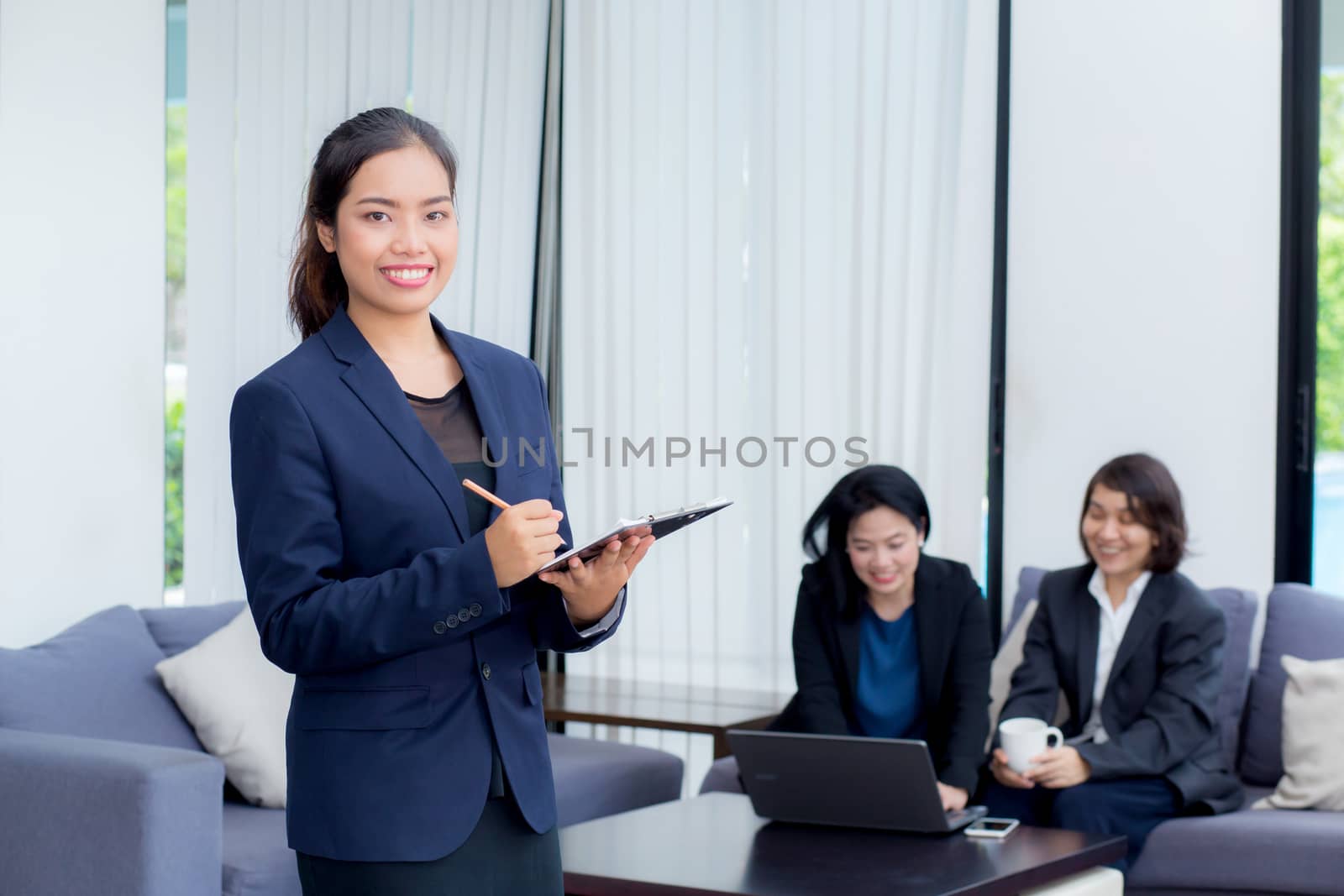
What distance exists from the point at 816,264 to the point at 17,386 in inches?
84.3

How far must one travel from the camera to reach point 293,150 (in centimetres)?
434

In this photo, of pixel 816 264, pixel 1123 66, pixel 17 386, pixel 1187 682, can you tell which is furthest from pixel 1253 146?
pixel 17 386

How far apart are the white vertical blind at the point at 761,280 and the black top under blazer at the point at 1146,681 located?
72 cm

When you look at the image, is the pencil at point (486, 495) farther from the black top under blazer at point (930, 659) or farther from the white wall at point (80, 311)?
the white wall at point (80, 311)

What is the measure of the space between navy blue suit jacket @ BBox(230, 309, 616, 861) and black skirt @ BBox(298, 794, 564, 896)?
1cm

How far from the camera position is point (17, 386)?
10.6ft

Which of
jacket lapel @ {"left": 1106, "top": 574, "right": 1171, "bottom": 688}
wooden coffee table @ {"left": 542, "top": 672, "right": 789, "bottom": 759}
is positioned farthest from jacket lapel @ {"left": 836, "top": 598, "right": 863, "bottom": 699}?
jacket lapel @ {"left": 1106, "top": 574, "right": 1171, "bottom": 688}

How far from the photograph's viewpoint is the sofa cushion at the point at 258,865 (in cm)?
265

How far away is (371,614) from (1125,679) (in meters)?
2.41

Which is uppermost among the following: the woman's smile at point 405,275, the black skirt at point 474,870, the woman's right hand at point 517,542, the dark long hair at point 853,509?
the woman's smile at point 405,275

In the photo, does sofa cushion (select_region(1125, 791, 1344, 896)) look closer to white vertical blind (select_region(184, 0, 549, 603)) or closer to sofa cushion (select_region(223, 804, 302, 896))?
sofa cushion (select_region(223, 804, 302, 896))

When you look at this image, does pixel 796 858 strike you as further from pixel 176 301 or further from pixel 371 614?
pixel 176 301

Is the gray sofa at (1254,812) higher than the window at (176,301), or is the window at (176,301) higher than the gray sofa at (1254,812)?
the window at (176,301)

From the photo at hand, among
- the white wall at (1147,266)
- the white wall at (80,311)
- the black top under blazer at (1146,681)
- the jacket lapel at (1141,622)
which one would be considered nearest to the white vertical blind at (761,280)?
the white wall at (1147,266)
